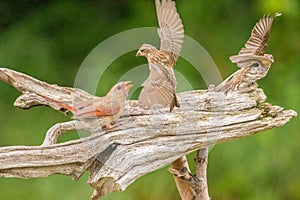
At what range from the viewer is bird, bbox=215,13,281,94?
148cm

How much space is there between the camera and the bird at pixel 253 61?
1.48 meters

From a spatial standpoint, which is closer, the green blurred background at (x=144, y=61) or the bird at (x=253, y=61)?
the bird at (x=253, y=61)

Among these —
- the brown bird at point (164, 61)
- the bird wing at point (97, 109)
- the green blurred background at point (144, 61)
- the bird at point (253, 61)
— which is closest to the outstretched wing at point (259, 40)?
the bird at point (253, 61)

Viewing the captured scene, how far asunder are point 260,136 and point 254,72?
742 millimetres

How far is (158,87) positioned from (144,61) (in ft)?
2.98

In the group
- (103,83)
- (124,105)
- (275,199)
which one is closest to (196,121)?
(124,105)

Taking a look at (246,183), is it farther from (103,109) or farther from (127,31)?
(103,109)

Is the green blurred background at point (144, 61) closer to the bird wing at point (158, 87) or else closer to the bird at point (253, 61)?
the bird at point (253, 61)

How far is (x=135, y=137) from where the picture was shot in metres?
1.32

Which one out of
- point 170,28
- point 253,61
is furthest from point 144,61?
point 170,28

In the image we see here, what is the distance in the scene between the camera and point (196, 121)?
1.38m

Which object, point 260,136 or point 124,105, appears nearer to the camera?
point 124,105

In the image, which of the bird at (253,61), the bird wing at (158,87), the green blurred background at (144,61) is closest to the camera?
the bird wing at (158,87)

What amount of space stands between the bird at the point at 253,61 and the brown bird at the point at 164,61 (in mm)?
142
